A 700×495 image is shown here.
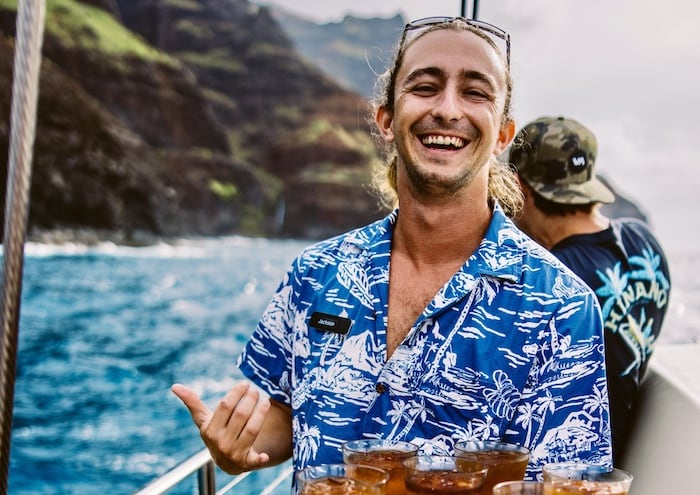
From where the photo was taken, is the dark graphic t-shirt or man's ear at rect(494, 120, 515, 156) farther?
the dark graphic t-shirt

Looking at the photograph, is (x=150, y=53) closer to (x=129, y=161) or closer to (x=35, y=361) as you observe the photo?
(x=129, y=161)

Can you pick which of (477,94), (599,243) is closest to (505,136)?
(477,94)

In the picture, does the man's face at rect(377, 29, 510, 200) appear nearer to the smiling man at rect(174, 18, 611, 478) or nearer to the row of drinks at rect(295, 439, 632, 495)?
the smiling man at rect(174, 18, 611, 478)

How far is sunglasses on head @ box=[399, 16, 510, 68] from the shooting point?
1.42 m

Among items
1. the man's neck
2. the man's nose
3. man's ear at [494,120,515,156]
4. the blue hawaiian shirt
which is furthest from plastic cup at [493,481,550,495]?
man's ear at [494,120,515,156]

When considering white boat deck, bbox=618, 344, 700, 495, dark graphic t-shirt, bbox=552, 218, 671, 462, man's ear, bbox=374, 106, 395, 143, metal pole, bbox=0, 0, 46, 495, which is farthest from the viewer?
dark graphic t-shirt, bbox=552, 218, 671, 462

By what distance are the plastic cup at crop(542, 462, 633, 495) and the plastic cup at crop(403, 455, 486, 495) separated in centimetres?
8

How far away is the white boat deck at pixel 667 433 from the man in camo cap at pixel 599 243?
0.05 meters

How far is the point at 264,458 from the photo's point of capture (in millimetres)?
1173

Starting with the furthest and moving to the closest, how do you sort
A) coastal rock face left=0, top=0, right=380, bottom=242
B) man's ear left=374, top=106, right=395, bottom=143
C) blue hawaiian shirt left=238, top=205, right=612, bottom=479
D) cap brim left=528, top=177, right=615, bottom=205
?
coastal rock face left=0, top=0, right=380, bottom=242 < cap brim left=528, top=177, right=615, bottom=205 < man's ear left=374, top=106, right=395, bottom=143 < blue hawaiian shirt left=238, top=205, right=612, bottom=479

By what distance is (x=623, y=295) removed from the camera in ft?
6.48

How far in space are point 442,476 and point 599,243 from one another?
1357 mm

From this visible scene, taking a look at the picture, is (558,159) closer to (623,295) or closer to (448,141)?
(623,295)

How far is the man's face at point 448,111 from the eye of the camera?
51.0 inches
